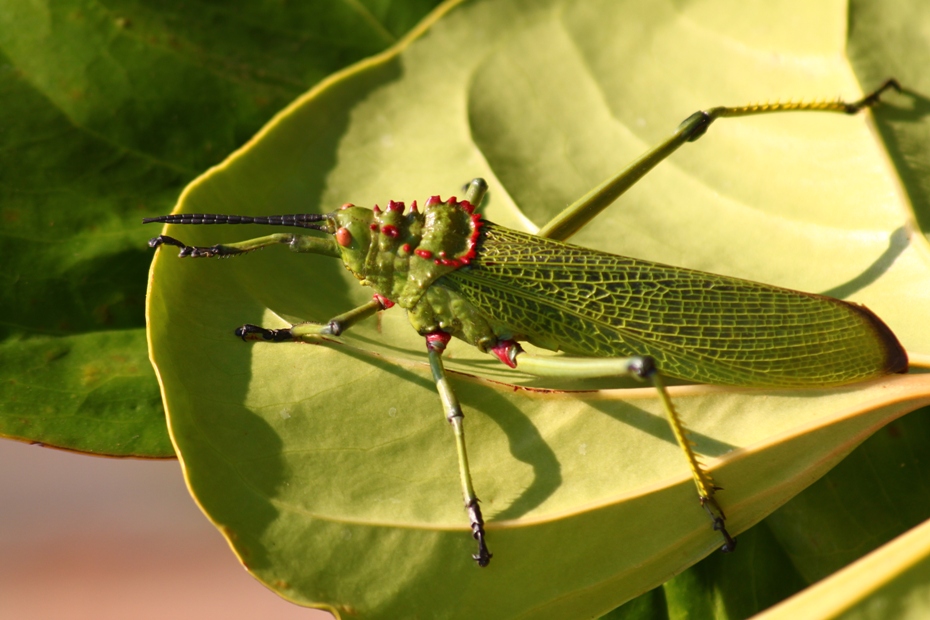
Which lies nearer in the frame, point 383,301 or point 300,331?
point 300,331

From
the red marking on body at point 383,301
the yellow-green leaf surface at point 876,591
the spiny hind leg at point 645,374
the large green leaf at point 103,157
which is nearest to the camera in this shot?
the yellow-green leaf surface at point 876,591

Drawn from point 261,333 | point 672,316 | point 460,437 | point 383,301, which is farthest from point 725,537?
point 261,333

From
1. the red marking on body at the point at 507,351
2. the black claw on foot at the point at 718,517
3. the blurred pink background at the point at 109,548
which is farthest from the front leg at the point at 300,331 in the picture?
the blurred pink background at the point at 109,548

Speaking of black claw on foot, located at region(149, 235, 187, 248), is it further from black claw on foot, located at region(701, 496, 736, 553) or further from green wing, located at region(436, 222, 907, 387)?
black claw on foot, located at region(701, 496, 736, 553)

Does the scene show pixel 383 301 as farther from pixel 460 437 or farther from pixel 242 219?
pixel 460 437

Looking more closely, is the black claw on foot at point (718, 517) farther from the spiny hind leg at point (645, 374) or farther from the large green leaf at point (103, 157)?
the large green leaf at point (103, 157)

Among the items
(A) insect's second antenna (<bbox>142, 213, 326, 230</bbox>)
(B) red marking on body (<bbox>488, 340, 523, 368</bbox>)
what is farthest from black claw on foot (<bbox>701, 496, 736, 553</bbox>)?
(A) insect's second antenna (<bbox>142, 213, 326, 230</bbox>)
